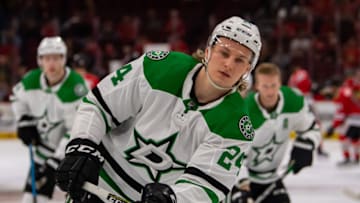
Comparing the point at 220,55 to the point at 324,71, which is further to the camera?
the point at 324,71

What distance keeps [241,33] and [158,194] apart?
60cm

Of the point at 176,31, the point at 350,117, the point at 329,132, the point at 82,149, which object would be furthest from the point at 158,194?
the point at 176,31

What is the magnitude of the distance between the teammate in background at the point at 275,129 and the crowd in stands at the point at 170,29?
217 inches

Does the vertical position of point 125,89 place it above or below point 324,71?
above

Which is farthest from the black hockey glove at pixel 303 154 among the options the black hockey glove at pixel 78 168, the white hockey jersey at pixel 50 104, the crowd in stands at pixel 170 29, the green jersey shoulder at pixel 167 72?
the crowd in stands at pixel 170 29

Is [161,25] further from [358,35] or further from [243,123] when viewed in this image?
[243,123]

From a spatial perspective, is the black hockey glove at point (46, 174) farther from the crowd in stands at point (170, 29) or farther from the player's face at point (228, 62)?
the crowd in stands at point (170, 29)

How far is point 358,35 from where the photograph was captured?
10.1 m

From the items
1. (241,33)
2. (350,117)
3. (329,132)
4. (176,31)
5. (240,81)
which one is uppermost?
→ (241,33)

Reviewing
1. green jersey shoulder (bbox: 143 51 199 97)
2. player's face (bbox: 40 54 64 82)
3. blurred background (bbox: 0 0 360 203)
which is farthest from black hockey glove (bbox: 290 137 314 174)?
blurred background (bbox: 0 0 360 203)

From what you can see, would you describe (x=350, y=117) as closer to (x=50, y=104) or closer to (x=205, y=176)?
(x=50, y=104)

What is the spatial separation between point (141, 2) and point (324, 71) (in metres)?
3.21

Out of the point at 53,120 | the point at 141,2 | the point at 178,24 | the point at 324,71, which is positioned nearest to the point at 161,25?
the point at 178,24

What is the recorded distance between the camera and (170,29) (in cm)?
1023
